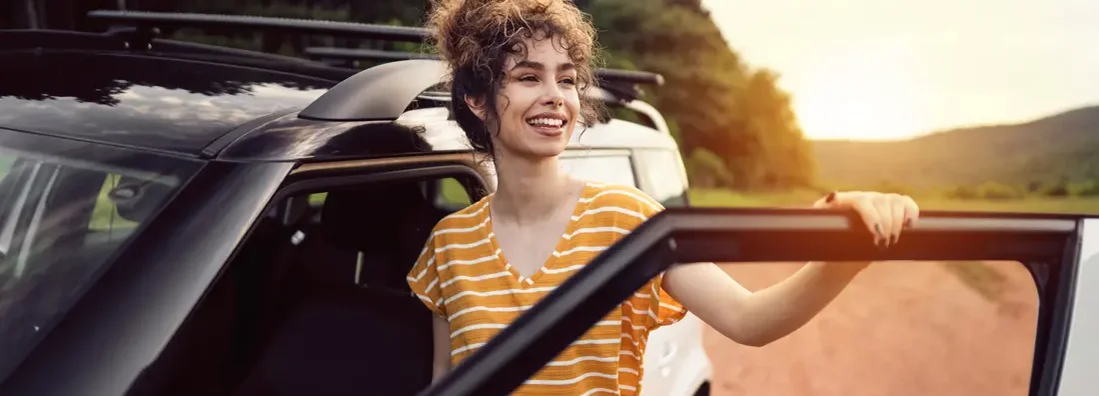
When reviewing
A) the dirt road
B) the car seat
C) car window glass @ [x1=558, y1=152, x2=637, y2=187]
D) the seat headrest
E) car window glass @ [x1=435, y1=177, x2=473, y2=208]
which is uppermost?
car window glass @ [x1=558, y1=152, x2=637, y2=187]

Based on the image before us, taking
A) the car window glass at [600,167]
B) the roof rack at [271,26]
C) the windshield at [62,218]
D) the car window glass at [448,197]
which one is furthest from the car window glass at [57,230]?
the car window glass at [448,197]

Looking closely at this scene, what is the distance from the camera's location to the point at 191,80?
209cm

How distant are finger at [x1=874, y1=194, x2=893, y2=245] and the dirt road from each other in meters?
4.10

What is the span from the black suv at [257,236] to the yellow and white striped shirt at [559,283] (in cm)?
31

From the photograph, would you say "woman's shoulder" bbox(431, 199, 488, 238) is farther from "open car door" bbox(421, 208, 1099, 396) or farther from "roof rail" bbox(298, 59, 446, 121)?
"open car door" bbox(421, 208, 1099, 396)

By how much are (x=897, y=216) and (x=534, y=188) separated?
27.0 inches

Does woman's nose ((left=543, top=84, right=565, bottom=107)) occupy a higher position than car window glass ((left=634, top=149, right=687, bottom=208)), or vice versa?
woman's nose ((left=543, top=84, right=565, bottom=107))

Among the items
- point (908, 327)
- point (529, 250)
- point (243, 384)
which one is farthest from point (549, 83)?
point (908, 327)

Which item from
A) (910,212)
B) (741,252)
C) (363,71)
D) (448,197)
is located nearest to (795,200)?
(448,197)

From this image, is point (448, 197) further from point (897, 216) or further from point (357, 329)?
point (897, 216)

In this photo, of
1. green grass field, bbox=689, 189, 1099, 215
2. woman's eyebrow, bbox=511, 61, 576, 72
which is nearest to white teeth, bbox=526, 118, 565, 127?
woman's eyebrow, bbox=511, 61, 576, 72

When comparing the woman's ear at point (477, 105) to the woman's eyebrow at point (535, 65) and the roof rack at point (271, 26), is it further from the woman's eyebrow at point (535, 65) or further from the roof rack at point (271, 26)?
the roof rack at point (271, 26)

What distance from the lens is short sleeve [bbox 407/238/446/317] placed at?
5.71 ft

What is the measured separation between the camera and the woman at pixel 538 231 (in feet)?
5.01
